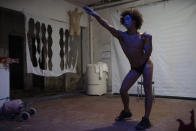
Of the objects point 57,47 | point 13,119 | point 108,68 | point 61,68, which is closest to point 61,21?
point 57,47

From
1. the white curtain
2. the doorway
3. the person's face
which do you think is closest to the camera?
the person's face

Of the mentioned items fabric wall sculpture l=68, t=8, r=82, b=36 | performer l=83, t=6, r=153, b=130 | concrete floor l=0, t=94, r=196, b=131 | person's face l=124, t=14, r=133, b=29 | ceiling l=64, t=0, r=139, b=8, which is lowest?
concrete floor l=0, t=94, r=196, b=131

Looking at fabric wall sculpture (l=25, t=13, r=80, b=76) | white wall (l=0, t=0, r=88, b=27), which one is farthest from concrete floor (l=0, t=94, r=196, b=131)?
white wall (l=0, t=0, r=88, b=27)

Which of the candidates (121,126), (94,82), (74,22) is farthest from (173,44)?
(121,126)

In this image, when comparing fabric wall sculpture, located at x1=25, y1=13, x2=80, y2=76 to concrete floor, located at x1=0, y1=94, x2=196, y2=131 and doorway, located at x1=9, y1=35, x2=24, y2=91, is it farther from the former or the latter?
doorway, located at x1=9, y1=35, x2=24, y2=91

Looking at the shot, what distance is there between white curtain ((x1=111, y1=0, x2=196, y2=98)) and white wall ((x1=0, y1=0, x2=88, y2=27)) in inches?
85.8

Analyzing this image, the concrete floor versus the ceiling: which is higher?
the ceiling

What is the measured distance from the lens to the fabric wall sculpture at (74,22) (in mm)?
5684

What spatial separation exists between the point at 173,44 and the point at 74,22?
2851mm

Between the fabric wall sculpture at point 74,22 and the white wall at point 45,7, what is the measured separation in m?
0.13

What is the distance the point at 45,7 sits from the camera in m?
5.06

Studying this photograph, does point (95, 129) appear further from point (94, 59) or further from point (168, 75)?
point (94, 59)

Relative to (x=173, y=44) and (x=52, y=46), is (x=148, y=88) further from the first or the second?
(x=52, y=46)

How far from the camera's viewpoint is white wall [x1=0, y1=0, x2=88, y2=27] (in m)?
4.37
